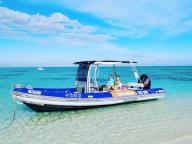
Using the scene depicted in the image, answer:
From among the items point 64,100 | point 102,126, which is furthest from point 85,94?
point 102,126

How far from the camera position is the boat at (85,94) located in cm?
1414

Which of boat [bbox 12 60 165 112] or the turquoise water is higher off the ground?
boat [bbox 12 60 165 112]

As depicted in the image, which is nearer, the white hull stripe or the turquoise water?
the turquoise water

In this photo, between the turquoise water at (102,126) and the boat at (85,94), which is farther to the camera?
the boat at (85,94)

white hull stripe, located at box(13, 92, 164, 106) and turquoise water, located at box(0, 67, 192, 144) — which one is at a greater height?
white hull stripe, located at box(13, 92, 164, 106)

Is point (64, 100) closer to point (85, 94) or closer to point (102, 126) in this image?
point (85, 94)

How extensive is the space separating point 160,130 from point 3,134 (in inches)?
230

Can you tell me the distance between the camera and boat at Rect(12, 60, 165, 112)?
557 inches

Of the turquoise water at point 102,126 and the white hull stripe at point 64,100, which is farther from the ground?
the white hull stripe at point 64,100

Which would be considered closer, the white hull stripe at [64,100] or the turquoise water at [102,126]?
the turquoise water at [102,126]

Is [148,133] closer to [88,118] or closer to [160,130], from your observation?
[160,130]

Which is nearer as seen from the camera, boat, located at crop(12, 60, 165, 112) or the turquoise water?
the turquoise water

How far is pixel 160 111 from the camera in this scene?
48.8ft

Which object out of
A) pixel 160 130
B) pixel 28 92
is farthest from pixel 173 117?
pixel 28 92
